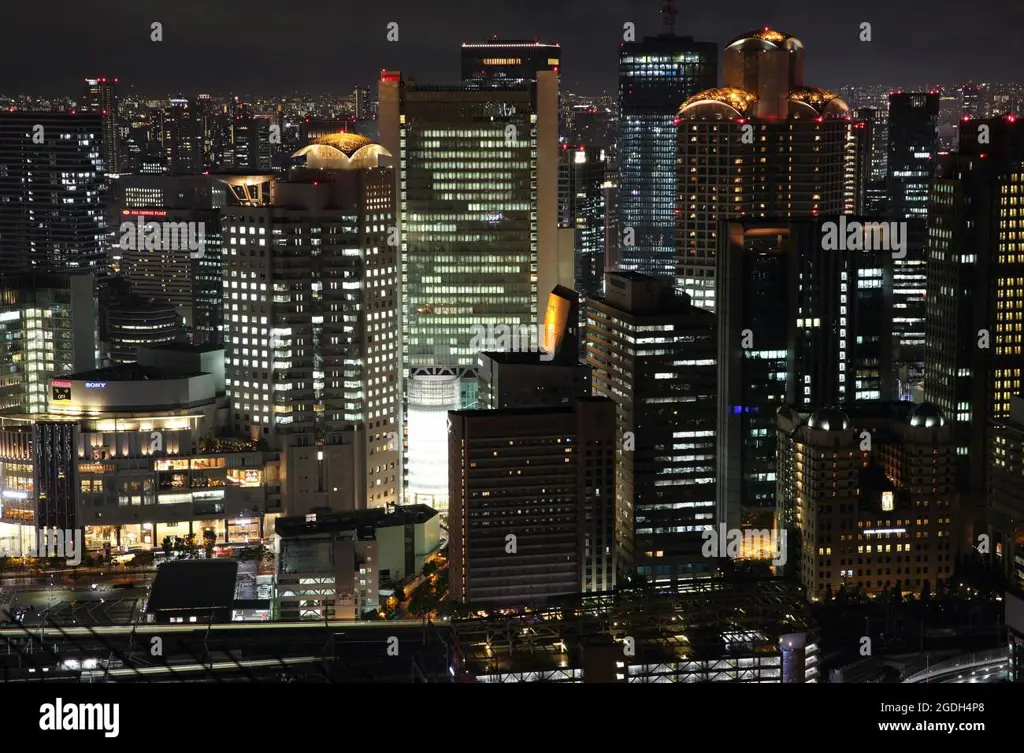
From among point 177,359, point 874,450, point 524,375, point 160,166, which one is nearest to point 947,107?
point 874,450

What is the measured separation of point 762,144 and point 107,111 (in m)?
10.9

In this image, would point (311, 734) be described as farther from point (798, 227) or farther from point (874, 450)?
point (798, 227)

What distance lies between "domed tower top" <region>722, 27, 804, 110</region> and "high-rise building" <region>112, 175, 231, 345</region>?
10.3 meters

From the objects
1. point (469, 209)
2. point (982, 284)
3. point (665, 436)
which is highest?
point (469, 209)

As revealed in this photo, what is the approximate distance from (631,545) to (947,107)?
6.59 m

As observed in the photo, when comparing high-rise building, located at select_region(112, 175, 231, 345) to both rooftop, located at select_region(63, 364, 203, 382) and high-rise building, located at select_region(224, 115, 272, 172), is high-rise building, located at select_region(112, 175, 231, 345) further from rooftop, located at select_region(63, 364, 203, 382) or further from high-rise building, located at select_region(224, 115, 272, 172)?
rooftop, located at select_region(63, 364, 203, 382)

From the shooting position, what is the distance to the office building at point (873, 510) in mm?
15828

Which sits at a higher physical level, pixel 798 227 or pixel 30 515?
pixel 798 227

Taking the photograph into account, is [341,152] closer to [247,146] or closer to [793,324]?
[793,324]

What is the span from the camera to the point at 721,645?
12.2m

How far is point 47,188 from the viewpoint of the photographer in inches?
1082

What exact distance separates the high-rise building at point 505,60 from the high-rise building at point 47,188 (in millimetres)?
7924

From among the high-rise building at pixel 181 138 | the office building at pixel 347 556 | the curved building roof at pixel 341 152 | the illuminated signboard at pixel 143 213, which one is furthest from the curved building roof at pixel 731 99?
the illuminated signboard at pixel 143 213

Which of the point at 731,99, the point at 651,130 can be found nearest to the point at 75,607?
the point at 731,99
